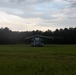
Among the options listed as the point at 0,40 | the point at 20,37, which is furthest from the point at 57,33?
the point at 0,40

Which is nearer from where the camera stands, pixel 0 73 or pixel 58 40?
pixel 0 73

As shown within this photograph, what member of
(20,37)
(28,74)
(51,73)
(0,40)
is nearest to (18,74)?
(28,74)

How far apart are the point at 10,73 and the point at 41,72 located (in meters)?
1.86

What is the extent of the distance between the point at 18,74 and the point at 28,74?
1.86 ft

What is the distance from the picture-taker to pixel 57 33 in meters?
167

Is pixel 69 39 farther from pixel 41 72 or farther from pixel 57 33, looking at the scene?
pixel 41 72

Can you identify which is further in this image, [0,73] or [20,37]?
[20,37]

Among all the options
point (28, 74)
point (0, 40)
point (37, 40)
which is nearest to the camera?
point (28, 74)

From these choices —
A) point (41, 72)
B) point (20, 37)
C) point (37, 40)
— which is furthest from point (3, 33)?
point (41, 72)

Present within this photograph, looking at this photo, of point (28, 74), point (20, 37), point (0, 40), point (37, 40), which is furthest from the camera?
point (20, 37)

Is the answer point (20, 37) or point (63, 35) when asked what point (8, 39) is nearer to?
point (20, 37)

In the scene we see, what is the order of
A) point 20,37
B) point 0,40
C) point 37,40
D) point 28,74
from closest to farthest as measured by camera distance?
1. point 28,74
2. point 37,40
3. point 0,40
4. point 20,37

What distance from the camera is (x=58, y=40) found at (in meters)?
152

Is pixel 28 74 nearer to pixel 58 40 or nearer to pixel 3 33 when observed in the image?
pixel 58 40
